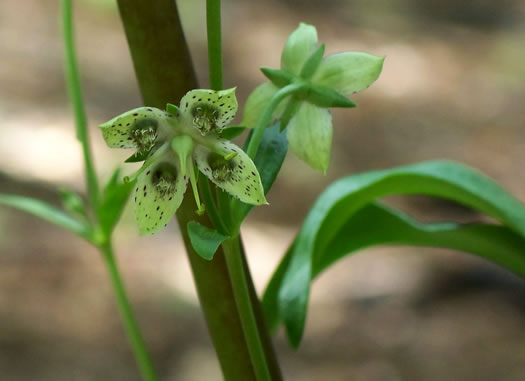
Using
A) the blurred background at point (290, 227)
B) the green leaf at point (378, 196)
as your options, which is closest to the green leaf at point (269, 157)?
the green leaf at point (378, 196)

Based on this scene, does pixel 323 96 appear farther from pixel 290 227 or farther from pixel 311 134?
pixel 290 227

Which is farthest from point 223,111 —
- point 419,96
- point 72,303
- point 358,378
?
point 419,96

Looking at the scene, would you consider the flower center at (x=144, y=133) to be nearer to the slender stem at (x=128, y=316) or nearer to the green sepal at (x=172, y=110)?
the green sepal at (x=172, y=110)

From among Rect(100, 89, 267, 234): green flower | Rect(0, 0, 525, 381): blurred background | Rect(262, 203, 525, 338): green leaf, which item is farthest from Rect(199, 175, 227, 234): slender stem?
Rect(0, 0, 525, 381): blurred background

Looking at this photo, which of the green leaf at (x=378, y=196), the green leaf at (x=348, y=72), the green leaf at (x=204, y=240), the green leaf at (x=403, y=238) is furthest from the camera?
the green leaf at (x=403, y=238)

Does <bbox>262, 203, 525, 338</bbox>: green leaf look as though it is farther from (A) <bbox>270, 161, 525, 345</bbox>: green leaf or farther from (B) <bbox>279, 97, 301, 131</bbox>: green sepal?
(B) <bbox>279, 97, 301, 131</bbox>: green sepal
